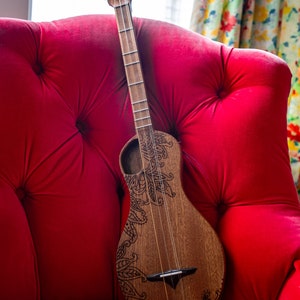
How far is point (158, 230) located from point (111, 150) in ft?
0.73

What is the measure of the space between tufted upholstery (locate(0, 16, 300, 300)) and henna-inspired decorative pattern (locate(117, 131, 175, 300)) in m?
0.05

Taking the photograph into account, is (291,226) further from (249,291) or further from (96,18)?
(96,18)

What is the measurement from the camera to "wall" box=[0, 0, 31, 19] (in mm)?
1079

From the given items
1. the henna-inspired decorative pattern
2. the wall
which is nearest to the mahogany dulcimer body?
the henna-inspired decorative pattern

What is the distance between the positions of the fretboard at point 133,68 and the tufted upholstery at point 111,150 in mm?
59

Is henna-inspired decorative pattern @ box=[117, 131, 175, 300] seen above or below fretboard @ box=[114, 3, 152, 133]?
below

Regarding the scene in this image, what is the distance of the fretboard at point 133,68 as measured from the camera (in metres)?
0.84

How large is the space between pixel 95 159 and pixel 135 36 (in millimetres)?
319

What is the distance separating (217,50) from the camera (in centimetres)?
94

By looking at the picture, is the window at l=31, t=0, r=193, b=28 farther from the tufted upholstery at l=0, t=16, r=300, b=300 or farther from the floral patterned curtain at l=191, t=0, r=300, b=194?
the tufted upholstery at l=0, t=16, r=300, b=300

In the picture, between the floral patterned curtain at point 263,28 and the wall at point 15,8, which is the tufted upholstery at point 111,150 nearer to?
the wall at point 15,8

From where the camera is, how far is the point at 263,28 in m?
1.48

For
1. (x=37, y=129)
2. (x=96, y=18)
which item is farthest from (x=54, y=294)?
(x=96, y=18)

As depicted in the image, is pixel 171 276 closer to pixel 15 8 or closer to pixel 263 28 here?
pixel 15 8
